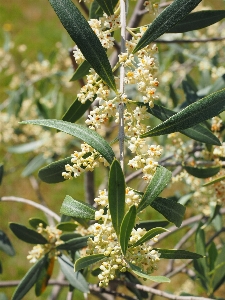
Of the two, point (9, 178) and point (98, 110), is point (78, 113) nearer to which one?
point (98, 110)

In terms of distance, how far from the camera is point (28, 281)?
1217 mm

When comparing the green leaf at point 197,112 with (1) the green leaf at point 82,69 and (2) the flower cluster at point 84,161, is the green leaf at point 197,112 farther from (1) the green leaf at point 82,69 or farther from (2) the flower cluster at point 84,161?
(1) the green leaf at point 82,69

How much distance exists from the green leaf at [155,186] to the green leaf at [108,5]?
1.32ft

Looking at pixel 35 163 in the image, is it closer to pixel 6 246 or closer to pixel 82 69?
pixel 6 246

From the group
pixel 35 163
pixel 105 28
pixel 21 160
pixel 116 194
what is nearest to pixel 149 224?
pixel 116 194

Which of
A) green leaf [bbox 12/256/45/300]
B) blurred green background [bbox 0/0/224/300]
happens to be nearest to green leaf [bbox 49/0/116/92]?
green leaf [bbox 12/256/45/300]

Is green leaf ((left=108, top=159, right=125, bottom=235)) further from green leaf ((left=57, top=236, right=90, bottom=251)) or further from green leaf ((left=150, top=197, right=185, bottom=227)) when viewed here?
green leaf ((left=57, top=236, right=90, bottom=251))

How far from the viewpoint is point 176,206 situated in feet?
2.73

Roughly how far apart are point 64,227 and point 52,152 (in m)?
1.00

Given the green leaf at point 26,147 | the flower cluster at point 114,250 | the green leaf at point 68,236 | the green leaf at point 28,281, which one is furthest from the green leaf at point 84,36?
the green leaf at point 26,147

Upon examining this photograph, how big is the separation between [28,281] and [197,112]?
736mm

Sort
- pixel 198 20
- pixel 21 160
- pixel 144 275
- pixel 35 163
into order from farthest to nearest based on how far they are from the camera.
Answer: pixel 21 160
pixel 35 163
pixel 198 20
pixel 144 275

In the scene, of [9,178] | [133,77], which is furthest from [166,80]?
[9,178]

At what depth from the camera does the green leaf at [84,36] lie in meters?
0.82
